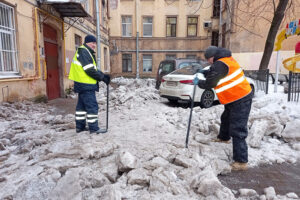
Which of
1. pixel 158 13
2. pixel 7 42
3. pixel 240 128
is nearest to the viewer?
pixel 240 128

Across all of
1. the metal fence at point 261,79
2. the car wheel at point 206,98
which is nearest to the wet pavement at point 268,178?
the car wheel at point 206,98

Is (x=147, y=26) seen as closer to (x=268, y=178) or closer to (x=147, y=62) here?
(x=147, y=62)

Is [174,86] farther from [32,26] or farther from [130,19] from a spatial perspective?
[130,19]

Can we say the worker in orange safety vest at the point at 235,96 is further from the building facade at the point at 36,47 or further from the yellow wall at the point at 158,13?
the yellow wall at the point at 158,13

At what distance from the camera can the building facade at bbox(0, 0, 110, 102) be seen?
6.21m

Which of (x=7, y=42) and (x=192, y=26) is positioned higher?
(x=192, y=26)

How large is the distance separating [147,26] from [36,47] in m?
15.9

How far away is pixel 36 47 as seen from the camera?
7430 mm

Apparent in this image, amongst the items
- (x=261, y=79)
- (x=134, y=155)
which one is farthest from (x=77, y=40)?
(x=134, y=155)

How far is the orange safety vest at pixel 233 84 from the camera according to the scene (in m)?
3.21

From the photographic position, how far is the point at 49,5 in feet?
27.5

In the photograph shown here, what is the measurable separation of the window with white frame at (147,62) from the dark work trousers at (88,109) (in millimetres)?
18638

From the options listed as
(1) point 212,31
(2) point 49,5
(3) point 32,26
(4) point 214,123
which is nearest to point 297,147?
(4) point 214,123

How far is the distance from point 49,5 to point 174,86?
19.7ft
